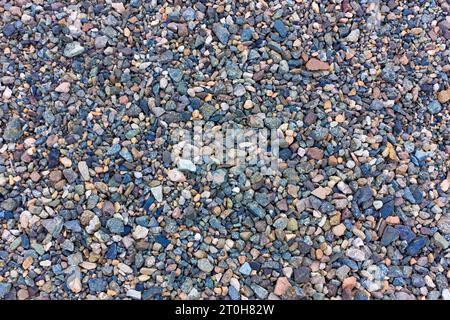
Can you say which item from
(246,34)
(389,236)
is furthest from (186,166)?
(389,236)

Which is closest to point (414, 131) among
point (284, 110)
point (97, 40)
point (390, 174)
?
point (390, 174)

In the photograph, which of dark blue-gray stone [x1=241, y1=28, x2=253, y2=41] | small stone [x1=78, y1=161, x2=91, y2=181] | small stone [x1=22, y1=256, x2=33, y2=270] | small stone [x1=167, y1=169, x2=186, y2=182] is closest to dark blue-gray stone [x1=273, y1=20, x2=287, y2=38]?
dark blue-gray stone [x1=241, y1=28, x2=253, y2=41]

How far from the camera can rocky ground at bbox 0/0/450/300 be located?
2.62 meters

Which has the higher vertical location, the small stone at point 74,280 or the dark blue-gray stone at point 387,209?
the dark blue-gray stone at point 387,209

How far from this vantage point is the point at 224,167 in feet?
9.24

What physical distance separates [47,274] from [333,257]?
1.52 metres

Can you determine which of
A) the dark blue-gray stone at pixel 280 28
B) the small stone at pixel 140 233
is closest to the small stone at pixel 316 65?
the dark blue-gray stone at pixel 280 28

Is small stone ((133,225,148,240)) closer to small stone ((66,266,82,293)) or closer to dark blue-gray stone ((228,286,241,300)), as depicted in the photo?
small stone ((66,266,82,293))

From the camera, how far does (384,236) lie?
2691mm

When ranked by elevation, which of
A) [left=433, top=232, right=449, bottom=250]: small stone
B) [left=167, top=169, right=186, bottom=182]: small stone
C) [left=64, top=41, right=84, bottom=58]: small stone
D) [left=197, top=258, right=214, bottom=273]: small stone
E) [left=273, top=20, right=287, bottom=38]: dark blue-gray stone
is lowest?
[left=197, top=258, right=214, bottom=273]: small stone

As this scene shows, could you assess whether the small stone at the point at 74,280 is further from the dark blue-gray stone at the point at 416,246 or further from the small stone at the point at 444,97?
the small stone at the point at 444,97

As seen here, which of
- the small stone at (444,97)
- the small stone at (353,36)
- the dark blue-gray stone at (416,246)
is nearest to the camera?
the dark blue-gray stone at (416,246)

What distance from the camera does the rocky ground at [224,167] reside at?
2621 millimetres

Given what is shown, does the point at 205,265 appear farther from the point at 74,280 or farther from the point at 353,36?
the point at 353,36
